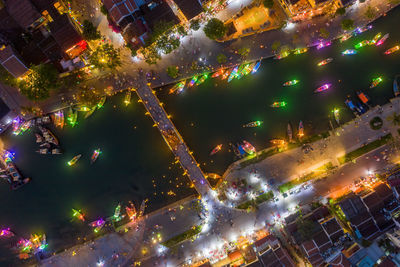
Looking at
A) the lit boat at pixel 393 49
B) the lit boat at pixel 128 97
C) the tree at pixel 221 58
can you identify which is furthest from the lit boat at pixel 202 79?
the lit boat at pixel 393 49

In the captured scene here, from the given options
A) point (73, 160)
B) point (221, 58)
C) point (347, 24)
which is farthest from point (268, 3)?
point (73, 160)

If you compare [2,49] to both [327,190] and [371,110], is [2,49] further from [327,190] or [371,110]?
[371,110]

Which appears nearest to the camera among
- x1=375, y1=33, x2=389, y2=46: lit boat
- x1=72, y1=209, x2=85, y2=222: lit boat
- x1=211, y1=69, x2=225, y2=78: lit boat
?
x1=375, y1=33, x2=389, y2=46: lit boat

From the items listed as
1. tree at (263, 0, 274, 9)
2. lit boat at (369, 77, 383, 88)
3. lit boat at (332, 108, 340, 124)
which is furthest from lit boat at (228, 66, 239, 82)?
lit boat at (369, 77, 383, 88)

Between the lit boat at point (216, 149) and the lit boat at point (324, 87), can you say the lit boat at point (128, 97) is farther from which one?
the lit boat at point (324, 87)

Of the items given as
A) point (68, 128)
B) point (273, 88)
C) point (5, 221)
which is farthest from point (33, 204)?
point (273, 88)

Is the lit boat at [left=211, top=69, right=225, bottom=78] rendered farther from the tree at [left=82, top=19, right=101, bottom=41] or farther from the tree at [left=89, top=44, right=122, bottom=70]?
the tree at [left=82, top=19, right=101, bottom=41]
